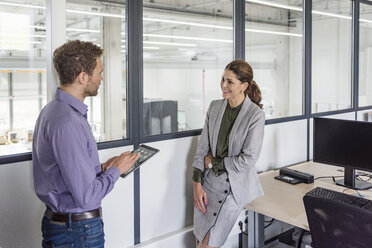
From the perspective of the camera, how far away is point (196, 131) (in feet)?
8.45

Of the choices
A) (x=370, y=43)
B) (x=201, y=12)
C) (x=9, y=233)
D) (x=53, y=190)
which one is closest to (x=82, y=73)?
(x=53, y=190)

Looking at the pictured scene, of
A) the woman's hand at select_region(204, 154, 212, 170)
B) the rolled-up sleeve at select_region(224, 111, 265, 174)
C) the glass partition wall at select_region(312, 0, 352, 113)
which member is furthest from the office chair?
the glass partition wall at select_region(312, 0, 352, 113)

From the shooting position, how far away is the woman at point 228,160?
6.75 feet

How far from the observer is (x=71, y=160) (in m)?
1.27

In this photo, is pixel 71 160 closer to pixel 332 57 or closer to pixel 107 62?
pixel 107 62

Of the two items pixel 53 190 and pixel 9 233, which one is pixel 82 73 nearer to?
pixel 53 190

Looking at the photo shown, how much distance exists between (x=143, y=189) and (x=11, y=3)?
258 centimetres

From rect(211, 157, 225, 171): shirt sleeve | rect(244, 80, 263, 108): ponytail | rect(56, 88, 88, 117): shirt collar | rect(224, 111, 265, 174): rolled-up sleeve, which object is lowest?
rect(211, 157, 225, 171): shirt sleeve

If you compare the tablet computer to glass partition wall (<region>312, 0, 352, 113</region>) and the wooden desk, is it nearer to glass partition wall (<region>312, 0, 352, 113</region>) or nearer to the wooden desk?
the wooden desk

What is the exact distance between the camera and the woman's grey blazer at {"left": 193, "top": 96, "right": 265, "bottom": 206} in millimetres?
2035

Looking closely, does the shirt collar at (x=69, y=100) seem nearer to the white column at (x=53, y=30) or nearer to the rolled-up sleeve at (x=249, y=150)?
the white column at (x=53, y=30)

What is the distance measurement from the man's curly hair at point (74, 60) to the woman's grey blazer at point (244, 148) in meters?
0.99

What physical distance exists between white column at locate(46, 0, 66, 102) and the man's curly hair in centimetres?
56

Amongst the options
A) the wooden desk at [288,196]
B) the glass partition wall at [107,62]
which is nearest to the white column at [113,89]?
the glass partition wall at [107,62]
